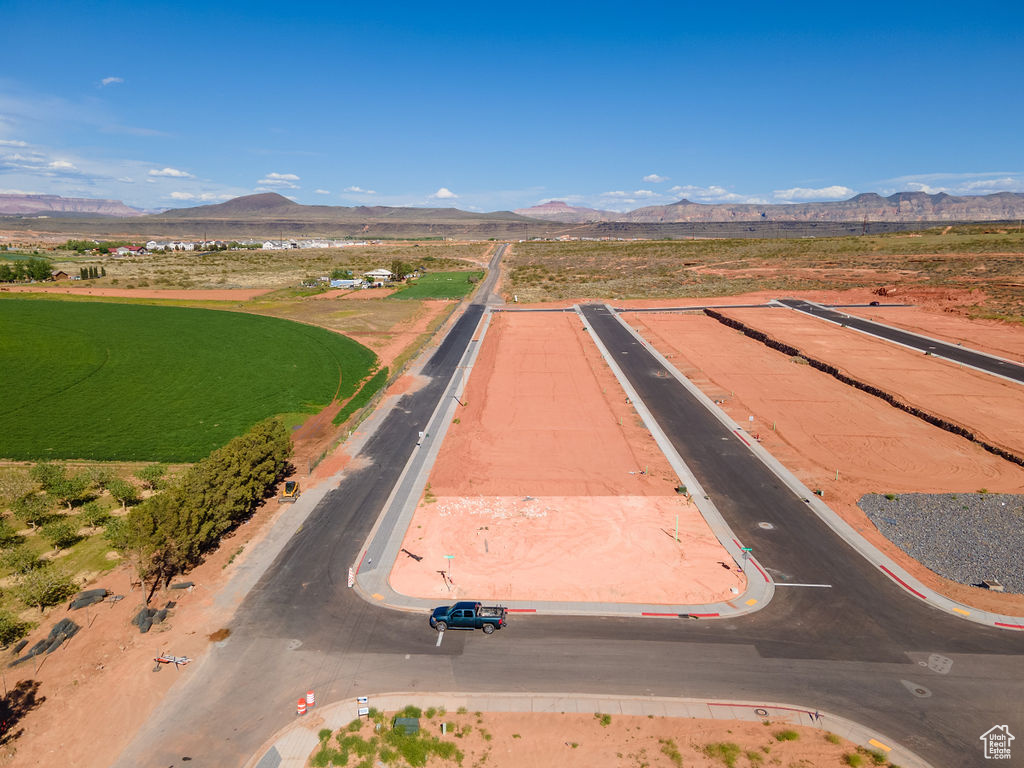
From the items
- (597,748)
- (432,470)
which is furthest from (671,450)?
(597,748)

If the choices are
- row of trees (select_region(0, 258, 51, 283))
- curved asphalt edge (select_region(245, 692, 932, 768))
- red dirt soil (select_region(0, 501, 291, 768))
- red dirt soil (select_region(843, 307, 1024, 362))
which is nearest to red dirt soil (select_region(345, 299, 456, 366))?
red dirt soil (select_region(0, 501, 291, 768))

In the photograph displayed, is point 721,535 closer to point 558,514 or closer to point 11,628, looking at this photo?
point 558,514

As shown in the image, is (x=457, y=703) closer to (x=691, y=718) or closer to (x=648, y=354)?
(x=691, y=718)

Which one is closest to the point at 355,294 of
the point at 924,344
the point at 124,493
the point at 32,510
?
the point at 124,493

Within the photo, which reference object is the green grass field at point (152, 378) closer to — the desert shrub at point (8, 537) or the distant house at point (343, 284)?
the desert shrub at point (8, 537)

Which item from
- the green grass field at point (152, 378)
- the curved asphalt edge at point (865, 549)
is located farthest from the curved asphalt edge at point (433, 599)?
the green grass field at point (152, 378)

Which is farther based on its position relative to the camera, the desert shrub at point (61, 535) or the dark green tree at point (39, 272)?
the dark green tree at point (39, 272)

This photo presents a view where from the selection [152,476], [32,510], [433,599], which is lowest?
[433,599]
